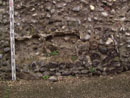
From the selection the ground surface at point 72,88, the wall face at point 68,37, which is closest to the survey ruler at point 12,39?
the wall face at point 68,37

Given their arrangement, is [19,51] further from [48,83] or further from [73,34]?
[73,34]

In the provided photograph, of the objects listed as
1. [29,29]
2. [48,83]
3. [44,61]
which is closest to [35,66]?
[44,61]

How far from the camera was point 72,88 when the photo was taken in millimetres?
3055

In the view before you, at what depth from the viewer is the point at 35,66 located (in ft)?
11.1

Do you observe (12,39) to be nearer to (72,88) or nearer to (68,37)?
(68,37)

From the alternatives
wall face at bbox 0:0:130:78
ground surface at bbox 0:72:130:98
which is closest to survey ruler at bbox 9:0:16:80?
wall face at bbox 0:0:130:78

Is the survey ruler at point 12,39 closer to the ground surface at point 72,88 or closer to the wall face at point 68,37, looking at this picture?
the wall face at point 68,37

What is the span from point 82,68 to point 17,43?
1272 millimetres

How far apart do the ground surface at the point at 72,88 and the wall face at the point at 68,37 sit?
0.19 m

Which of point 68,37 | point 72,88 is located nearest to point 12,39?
point 68,37

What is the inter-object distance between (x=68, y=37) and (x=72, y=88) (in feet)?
3.13

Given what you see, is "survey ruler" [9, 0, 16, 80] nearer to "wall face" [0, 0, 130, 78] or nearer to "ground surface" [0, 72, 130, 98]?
"wall face" [0, 0, 130, 78]

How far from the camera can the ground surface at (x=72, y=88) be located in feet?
9.47

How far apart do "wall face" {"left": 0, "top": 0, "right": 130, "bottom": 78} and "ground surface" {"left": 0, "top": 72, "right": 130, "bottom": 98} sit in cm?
19
